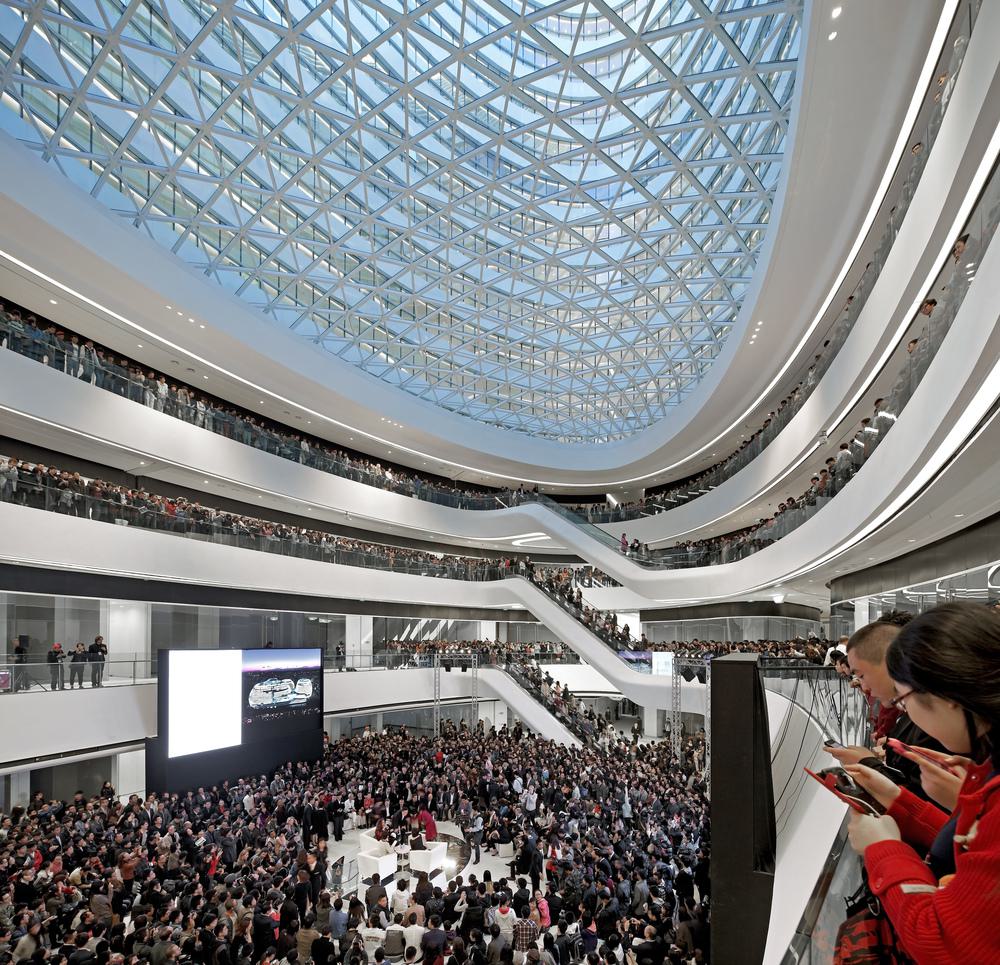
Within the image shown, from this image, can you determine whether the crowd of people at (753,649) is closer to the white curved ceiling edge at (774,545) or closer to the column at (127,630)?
the white curved ceiling edge at (774,545)

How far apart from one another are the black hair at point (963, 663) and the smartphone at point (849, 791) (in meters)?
0.46

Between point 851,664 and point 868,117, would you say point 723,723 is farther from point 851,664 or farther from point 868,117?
point 868,117

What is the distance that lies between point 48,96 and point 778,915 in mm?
23109

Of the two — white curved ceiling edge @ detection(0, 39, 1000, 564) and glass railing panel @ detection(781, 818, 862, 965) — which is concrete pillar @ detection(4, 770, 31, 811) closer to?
white curved ceiling edge @ detection(0, 39, 1000, 564)

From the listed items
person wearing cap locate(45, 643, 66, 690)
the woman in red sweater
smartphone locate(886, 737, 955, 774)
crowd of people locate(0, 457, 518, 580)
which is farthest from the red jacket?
crowd of people locate(0, 457, 518, 580)

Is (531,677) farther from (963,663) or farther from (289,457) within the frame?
(963,663)

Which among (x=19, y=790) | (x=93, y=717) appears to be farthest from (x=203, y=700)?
(x=19, y=790)

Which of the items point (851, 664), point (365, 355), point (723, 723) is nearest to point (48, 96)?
point (365, 355)

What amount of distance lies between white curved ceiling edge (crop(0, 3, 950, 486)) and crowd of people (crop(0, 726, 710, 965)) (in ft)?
41.1

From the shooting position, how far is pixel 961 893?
1.57 m

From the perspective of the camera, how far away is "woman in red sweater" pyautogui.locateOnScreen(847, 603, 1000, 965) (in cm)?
155

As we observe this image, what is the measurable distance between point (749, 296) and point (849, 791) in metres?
19.7

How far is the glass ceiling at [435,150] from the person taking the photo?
16734 millimetres

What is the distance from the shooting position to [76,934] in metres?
9.02
